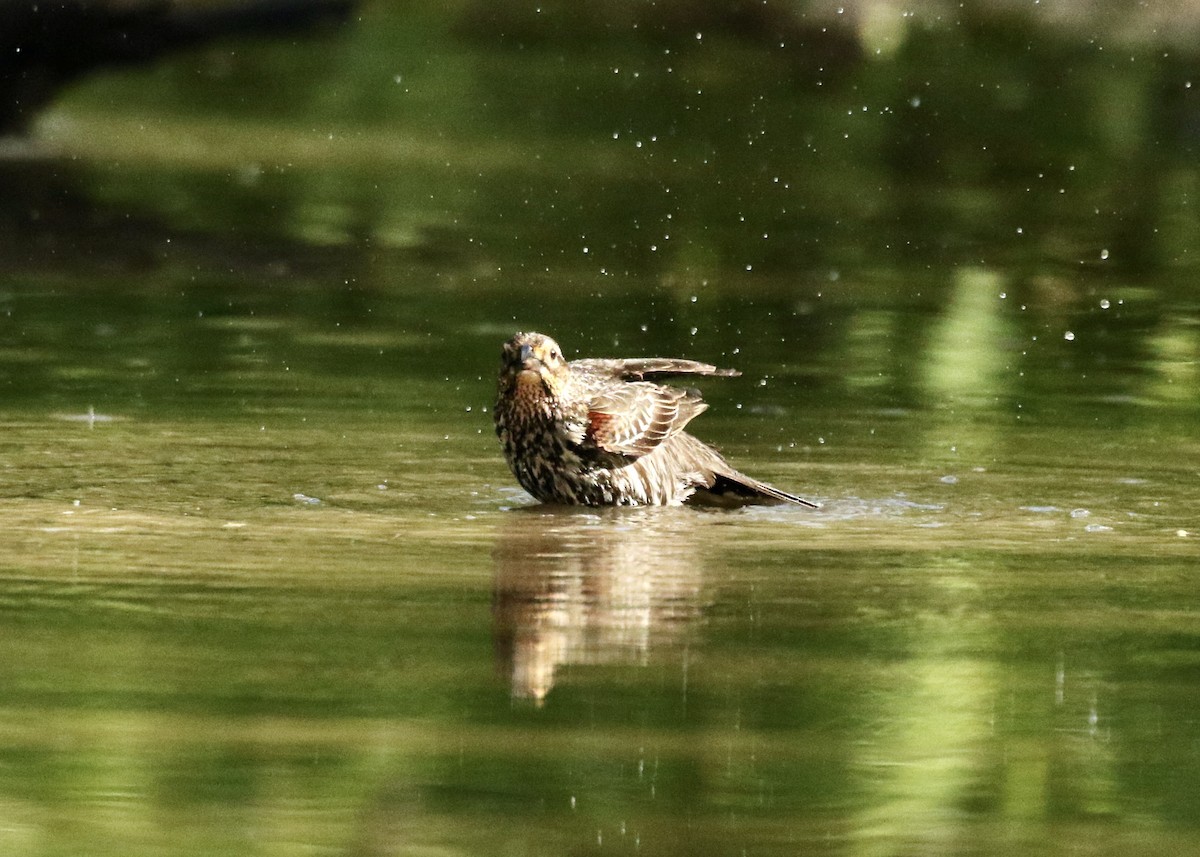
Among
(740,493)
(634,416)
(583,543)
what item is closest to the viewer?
(583,543)

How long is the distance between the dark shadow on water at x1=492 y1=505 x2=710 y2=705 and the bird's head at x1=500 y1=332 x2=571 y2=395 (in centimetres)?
42

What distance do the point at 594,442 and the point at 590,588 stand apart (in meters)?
1.69

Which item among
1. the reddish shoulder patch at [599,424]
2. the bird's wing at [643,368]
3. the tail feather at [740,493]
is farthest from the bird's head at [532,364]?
the tail feather at [740,493]

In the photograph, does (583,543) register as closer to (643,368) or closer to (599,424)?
(599,424)

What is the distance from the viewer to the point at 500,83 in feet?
96.6

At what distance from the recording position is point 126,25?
22.6 m

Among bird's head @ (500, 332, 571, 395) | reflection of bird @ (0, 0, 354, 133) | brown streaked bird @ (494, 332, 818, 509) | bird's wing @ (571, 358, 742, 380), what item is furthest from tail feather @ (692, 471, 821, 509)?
reflection of bird @ (0, 0, 354, 133)

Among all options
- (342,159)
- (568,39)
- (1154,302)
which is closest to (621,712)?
(1154,302)

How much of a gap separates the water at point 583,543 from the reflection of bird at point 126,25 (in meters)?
1.87

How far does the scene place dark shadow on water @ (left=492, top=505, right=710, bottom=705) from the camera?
703 cm

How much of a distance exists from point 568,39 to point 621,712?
2734 centimetres

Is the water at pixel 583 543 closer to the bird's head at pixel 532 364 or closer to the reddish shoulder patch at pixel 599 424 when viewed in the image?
the reddish shoulder patch at pixel 599 424

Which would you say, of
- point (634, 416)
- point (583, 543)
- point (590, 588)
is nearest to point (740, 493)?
point (634, 416)

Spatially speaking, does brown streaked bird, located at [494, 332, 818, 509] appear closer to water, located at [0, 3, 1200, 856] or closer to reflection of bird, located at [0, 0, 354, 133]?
water, located at [0, 3, 1200, 856]
